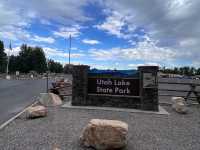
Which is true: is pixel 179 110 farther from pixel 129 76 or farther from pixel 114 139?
pixel 114 139

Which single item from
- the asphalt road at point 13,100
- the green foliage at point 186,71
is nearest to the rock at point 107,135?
the asphalt road at point 13,100

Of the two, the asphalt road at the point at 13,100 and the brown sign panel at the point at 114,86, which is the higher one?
the brown sign panel at the point at 114,86

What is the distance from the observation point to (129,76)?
1057 cm

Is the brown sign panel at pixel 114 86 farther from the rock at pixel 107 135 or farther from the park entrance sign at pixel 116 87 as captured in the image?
the rock at pixel 107 135

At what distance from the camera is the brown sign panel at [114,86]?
10435mm

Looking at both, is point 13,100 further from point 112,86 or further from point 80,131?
point 80,131

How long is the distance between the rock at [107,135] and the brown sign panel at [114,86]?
17.8ft

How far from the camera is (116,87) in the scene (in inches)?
418

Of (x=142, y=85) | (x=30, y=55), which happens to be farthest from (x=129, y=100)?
(x=30, y=55)

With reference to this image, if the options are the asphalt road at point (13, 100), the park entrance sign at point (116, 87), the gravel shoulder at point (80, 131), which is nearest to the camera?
the gravel shoulder at point (80, 131)

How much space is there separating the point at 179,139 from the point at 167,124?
165cm

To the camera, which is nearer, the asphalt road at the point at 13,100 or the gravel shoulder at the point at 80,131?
the gravel shoulder at the point at 80,131

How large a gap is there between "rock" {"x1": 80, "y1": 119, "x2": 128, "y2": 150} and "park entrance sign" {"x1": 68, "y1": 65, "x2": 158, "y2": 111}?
5256 millimetres

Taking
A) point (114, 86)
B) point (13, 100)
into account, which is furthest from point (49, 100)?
point (114, 86)
